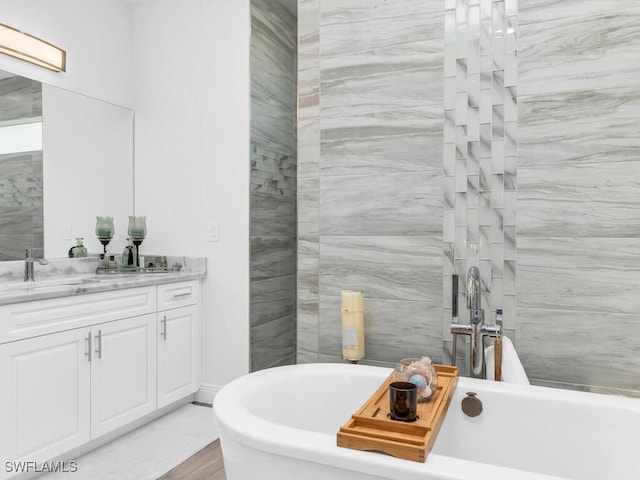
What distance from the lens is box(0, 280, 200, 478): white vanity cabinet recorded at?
6.44 feet

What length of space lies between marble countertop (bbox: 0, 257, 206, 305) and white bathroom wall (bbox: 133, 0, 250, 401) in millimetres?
118

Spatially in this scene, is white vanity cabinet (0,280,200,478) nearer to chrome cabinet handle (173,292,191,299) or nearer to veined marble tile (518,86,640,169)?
chrome cabinet handle (173,292,191,299)

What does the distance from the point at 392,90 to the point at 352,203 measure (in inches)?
18.8

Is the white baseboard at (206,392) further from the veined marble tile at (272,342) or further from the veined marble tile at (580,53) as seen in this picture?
the veined marble tile at (580,53)

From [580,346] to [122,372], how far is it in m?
2.22

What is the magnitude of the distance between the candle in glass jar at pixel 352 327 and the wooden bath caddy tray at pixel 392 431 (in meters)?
0.52

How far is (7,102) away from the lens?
256 centimetres

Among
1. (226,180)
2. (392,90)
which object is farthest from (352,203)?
(226,180)

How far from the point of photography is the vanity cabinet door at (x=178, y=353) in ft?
A: 9.11

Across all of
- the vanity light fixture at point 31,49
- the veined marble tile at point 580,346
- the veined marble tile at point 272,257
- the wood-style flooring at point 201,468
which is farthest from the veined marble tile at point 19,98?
the veined marble tile at point 580,346

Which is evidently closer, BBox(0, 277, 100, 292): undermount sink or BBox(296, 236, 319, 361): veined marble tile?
BBox(296, 236, 319, 361): veined marble tile

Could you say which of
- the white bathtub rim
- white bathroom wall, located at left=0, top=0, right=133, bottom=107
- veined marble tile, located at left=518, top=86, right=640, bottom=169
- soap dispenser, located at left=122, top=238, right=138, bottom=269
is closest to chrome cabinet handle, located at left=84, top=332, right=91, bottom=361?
soap dispenser, located at left=122, top=238, right=138, bottom=269

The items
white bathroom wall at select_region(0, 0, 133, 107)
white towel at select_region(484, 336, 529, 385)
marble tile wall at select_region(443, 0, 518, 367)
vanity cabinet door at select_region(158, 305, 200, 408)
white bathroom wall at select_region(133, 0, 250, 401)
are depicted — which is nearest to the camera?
white towel at select_region(484, 336, 529, 385)

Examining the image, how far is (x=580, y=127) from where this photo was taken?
5.05 ft
